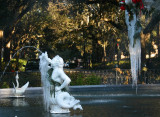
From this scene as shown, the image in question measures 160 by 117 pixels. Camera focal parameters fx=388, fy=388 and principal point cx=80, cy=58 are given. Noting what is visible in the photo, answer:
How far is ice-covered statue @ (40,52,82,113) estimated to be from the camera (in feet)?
36.5

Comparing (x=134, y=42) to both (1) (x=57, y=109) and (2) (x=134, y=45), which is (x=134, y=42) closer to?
(2) (x=134, y=45)

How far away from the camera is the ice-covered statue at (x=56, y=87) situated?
11125mm

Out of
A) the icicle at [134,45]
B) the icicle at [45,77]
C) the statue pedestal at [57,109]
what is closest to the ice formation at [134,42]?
the icicle at [134,45]

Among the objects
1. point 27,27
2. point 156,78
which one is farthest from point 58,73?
point 27,27

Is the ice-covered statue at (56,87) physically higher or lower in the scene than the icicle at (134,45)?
lower

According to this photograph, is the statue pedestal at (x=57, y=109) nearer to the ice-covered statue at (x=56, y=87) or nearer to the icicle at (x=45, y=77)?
the ice-covered statue at (x=56, y=87)

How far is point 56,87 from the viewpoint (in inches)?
445

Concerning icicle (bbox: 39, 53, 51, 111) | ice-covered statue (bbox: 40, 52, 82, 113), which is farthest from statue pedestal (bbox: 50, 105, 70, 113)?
icicle (bbox: 39, 53, 51, 111)

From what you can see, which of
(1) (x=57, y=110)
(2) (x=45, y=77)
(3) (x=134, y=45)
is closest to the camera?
(1) (x=57, y=110)

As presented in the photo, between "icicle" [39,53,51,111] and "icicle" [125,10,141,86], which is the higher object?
"icicle" [125,10,141,86]

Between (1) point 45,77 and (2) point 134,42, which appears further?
(2) point 134,42

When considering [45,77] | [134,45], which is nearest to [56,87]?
[45,77]

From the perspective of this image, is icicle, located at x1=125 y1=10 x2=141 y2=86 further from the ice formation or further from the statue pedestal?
the statue pedestal

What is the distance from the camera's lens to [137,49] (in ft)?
60.4
